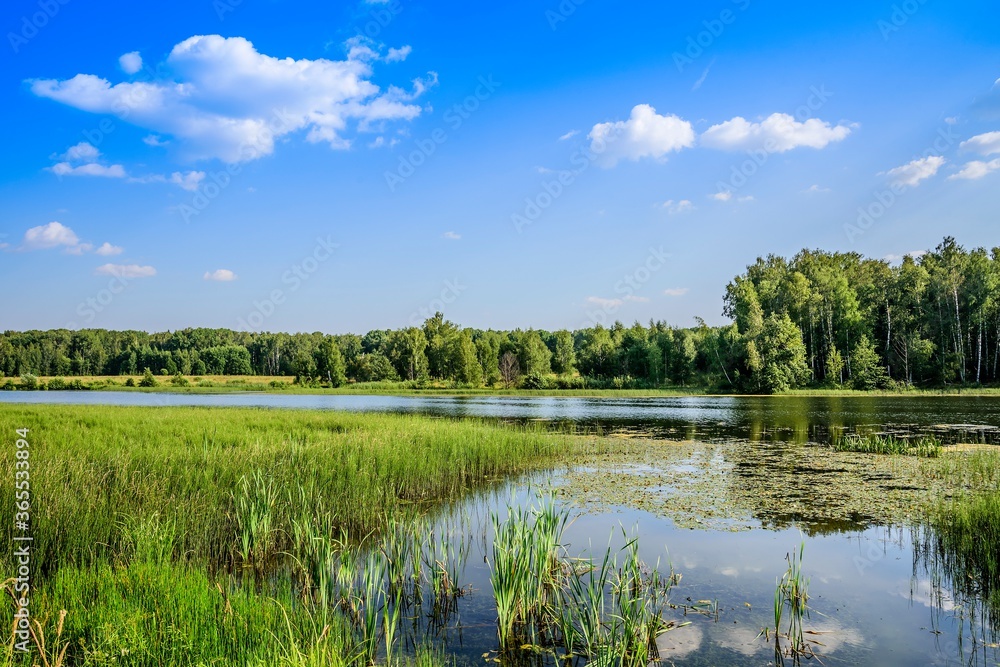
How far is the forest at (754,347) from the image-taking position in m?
57.1

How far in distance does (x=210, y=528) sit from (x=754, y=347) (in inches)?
2317

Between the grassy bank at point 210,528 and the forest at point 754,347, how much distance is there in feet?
177

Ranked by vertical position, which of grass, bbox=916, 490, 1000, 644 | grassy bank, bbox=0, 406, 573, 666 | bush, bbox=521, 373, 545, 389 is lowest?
bush, bbox=521, 373, 545, 389

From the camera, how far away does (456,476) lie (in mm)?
14750

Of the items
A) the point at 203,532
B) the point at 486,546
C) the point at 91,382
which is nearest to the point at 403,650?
the point at 486,546

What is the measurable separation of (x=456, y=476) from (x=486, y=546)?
218 inches

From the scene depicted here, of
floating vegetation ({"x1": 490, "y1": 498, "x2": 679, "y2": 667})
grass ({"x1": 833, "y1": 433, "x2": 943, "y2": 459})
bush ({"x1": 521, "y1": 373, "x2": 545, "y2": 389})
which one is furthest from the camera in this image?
bush ({"x1": 521, "y1": 373, "x2": 545, "y2": 389})

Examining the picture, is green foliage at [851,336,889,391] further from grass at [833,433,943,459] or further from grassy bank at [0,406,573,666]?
grassy bank at [0,406,573,666]

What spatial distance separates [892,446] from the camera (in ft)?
59.9

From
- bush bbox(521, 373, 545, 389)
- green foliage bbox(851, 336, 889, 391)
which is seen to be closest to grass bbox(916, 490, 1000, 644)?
green foliage bbox(851, 336, 889, 391)

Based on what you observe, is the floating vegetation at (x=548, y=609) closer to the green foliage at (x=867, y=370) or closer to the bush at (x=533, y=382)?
the green foliage at (x=867, y=370)

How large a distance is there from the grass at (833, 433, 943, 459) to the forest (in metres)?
41.0

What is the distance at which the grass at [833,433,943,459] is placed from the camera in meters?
17.0

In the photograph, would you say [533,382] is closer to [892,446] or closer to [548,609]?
[892,446]
